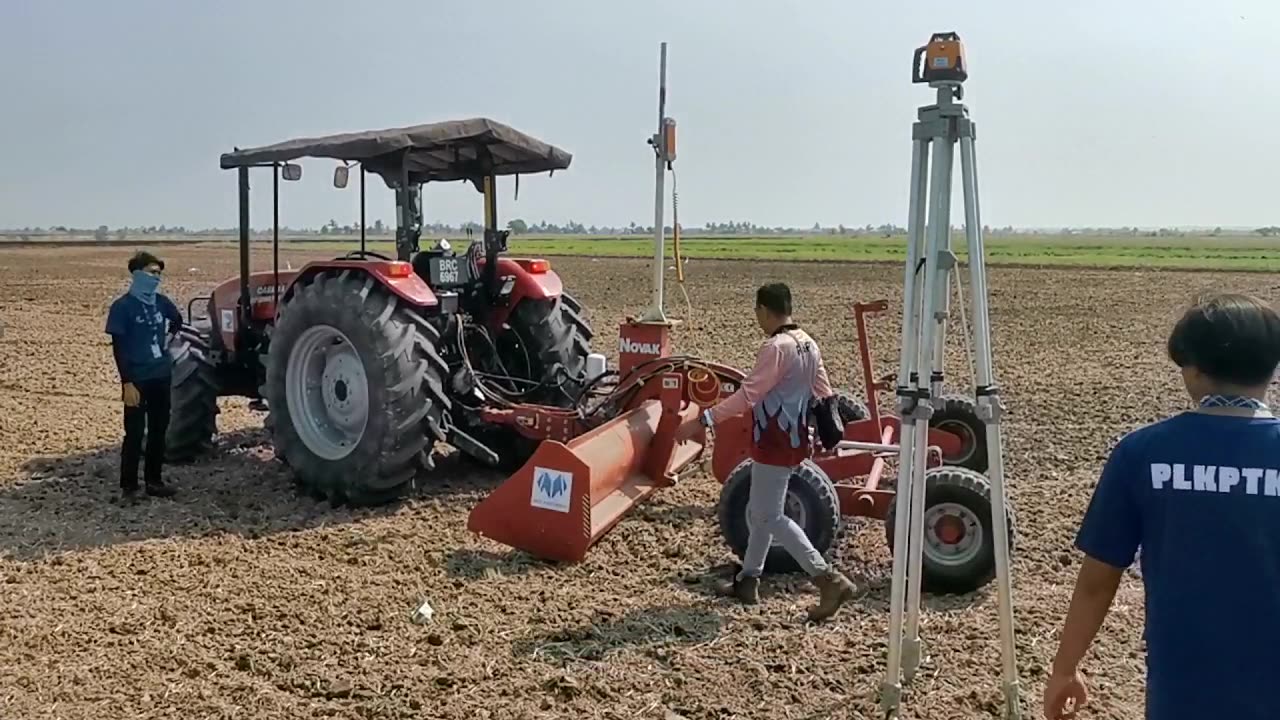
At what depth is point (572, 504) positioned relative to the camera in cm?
535

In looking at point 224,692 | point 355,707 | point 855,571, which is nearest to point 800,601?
point 855,571

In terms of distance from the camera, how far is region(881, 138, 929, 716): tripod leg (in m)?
3.55

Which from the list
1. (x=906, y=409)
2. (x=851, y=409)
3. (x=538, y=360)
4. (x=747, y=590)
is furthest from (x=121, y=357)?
(x=906, y=409)

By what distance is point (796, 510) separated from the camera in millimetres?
5262

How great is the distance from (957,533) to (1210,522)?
290cm

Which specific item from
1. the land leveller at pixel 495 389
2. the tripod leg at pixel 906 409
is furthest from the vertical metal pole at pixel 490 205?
the tripod leg at pixel 906 409

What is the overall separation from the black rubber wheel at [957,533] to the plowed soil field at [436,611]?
4.6 inches

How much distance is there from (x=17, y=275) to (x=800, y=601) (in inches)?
1205

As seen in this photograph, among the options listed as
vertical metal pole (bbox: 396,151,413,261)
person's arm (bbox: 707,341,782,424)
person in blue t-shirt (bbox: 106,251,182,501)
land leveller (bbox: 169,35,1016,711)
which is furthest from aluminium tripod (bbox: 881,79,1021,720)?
person in blue t-shirt (bbox: 106,251,182,501)

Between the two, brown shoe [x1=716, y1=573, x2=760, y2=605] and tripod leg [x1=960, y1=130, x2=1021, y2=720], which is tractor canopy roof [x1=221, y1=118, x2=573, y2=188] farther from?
tripod leg [x1=960, y1=130, x2=1021, y2=720]

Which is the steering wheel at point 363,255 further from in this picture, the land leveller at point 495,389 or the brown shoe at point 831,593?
the brown shoe at point 831,593

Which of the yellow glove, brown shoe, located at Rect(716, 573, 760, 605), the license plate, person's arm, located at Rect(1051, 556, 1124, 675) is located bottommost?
brown shoe, located at Rect(716, 573, 760, 605)

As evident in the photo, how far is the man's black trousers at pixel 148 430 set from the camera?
6707mm

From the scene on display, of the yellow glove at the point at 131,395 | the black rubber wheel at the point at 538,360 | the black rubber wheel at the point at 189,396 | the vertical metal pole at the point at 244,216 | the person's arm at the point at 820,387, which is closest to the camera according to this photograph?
the person's arm at the point at 820,387
